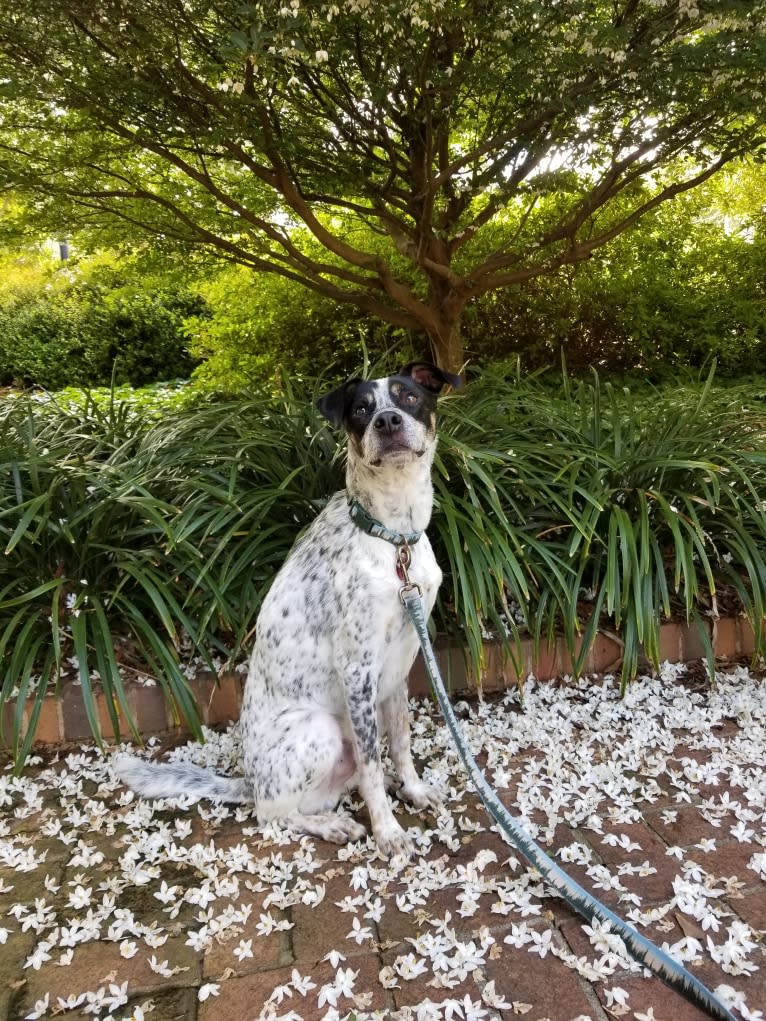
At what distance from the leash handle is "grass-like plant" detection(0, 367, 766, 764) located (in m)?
0.65

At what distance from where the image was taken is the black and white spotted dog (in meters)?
2.18

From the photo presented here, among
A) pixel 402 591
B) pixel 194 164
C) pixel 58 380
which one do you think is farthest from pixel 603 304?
pixel 58 380

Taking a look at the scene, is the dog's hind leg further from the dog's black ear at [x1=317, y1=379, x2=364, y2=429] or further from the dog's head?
the dog's black ear at [x1=317, y1=379, x2=364, y2=429]

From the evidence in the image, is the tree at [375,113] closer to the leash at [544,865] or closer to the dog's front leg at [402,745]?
the leash at [544,865]

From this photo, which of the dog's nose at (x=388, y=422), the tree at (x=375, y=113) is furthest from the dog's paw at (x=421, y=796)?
the tree at (x=375, y=113)

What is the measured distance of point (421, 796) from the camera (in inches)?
95.4

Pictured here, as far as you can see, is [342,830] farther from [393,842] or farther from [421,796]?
[421,796]

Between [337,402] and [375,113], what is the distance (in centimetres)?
306

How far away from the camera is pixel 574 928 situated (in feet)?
6.03

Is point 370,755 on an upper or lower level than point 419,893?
upper

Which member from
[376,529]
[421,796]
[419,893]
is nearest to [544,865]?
[419,893]

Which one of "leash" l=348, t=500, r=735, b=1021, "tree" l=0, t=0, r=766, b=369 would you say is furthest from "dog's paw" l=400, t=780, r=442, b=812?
"tree" l=0, t=0, r=766, b=369

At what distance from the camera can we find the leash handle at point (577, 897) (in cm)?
151

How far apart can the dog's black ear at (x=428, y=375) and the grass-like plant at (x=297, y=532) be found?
0.59 metres
